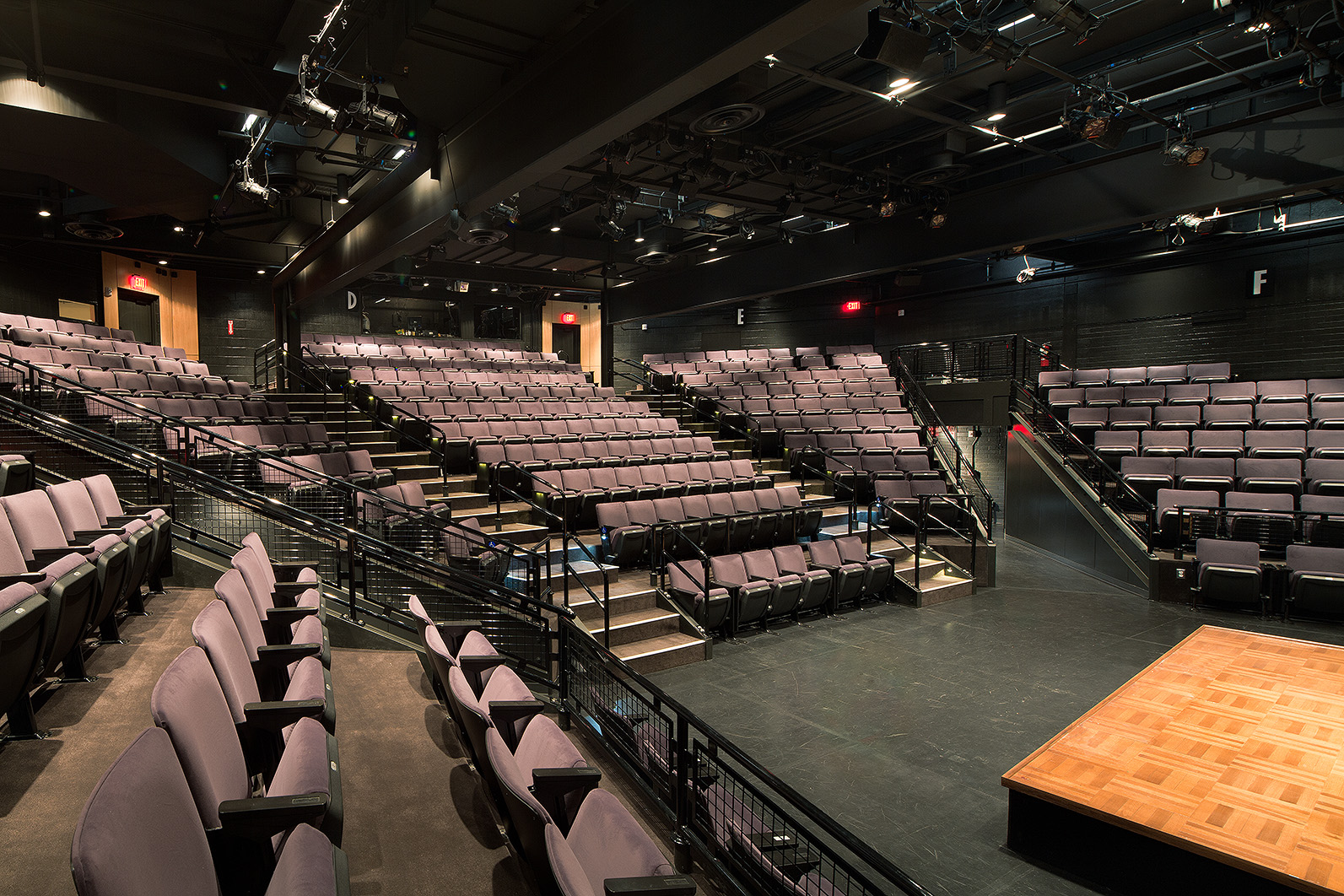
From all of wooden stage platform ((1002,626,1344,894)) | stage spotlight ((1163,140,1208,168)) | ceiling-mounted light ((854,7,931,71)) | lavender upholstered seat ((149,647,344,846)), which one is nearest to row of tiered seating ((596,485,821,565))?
wooden stage platform ((1002,626,1344,894))

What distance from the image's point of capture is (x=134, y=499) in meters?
5.23

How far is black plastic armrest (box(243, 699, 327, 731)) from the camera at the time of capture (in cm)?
185

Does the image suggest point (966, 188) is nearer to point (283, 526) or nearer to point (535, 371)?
point (535, 371)

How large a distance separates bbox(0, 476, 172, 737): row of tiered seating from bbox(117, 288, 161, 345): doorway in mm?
10594

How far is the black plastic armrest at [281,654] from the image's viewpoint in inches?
88.5

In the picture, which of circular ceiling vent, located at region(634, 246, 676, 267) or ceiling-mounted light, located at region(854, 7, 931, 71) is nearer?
ceiling-mounted light, located at region(854, 7, 931, 71)

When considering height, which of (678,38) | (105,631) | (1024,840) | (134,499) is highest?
(678,38)

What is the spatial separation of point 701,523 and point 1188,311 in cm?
929

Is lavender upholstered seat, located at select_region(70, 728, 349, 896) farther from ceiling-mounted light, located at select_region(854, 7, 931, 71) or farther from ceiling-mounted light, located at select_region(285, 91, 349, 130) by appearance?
ceiling-mounted light, located at select_region(285, 91, 349, 130)

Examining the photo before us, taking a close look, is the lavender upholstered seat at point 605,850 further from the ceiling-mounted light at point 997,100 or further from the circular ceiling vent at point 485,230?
the ceiling-mounted light at point 997,100

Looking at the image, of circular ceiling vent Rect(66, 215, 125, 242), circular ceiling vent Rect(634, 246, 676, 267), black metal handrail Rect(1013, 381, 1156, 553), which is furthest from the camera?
circular ceiling vent Rect(634, 246, 676, 267)

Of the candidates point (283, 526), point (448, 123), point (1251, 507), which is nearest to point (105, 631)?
point (283, 526)

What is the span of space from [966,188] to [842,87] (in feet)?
12.7

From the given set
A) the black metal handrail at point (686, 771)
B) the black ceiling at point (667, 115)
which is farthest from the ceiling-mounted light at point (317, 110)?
the black metal handrail at point (686, 771)
